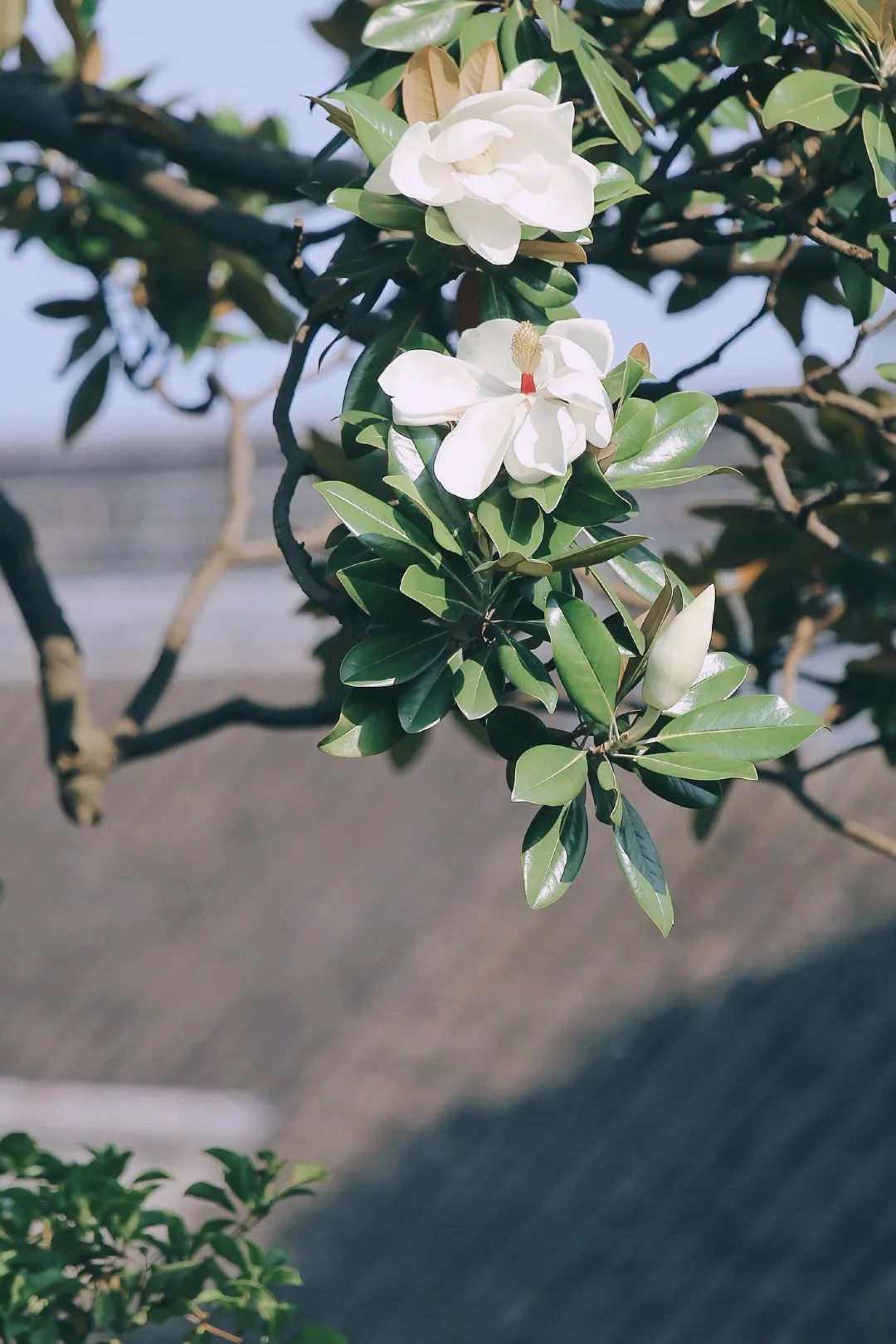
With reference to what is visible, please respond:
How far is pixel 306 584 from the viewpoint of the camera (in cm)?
101

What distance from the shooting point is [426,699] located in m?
0.85

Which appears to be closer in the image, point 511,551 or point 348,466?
point 511,551

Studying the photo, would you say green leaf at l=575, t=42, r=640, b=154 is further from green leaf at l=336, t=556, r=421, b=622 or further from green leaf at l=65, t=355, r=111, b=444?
green leaf at l=65, t=355, r=111, b=444

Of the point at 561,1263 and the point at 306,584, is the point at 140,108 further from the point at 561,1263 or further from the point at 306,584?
the point at 561,1263

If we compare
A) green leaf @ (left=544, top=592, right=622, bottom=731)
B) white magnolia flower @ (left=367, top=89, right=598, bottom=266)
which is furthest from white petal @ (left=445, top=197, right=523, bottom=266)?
green leaf @ (left=544, top=592, right=622, bottom=731)

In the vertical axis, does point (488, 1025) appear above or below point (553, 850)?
below

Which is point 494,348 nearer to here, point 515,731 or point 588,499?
point 588,499

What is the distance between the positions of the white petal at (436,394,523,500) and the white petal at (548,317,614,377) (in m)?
0.05

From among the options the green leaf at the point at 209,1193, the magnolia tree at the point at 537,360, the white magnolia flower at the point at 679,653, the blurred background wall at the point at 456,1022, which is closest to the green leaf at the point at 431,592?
the magnolia tree at the point at 537,360

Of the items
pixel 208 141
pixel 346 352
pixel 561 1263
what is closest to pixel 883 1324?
pixel 561 1263

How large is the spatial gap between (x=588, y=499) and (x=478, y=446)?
0.24ft

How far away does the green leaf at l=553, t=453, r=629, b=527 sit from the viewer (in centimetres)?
84

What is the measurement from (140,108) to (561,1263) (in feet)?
10.7

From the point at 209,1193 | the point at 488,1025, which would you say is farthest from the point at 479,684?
the point at 488,1025
